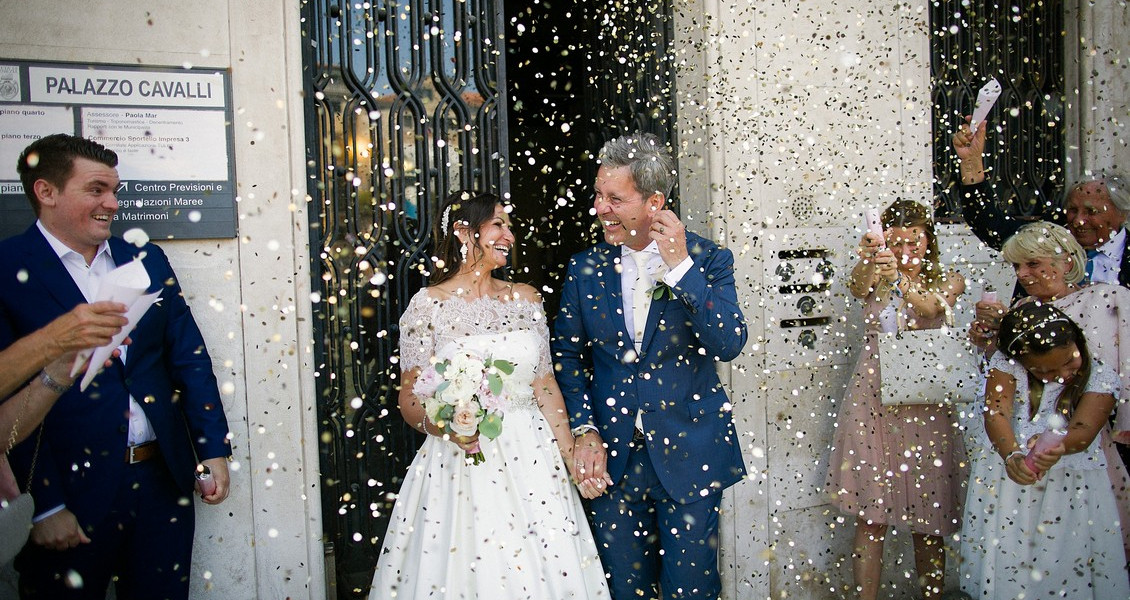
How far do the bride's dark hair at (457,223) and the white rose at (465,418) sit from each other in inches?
28.3

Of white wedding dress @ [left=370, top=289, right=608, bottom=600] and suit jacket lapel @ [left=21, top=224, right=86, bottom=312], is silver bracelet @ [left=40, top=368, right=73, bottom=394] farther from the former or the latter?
white wedding dress @ [left=370, top=289, right=608, bottom=600]

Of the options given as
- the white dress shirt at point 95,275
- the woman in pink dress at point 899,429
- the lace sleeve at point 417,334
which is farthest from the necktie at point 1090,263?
the white dress shirt at point 95,275

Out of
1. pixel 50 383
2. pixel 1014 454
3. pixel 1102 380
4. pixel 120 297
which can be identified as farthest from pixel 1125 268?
pixel 50 383

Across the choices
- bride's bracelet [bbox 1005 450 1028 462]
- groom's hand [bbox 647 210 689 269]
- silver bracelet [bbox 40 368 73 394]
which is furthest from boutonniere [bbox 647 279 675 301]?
silver bracelet [bbox 40 368 73 394]

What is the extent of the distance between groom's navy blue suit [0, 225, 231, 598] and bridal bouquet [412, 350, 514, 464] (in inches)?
31.8

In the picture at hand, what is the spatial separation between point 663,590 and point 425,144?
225cm

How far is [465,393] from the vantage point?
2.77 meters

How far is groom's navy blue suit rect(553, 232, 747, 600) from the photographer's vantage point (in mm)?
3082

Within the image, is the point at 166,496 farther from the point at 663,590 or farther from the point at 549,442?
the point at 663,590

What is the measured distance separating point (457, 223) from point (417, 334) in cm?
51

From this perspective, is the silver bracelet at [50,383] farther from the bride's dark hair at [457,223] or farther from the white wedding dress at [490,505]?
the bride's dark hair at [457,223]

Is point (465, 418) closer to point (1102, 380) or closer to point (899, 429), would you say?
point (899, 429)

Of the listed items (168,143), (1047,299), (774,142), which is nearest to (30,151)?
(168,143)

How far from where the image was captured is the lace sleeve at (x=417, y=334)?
3133mm
